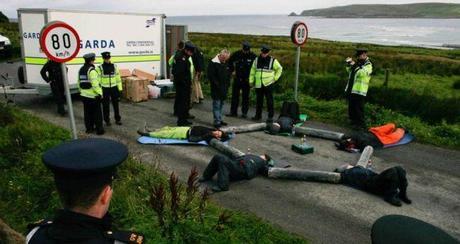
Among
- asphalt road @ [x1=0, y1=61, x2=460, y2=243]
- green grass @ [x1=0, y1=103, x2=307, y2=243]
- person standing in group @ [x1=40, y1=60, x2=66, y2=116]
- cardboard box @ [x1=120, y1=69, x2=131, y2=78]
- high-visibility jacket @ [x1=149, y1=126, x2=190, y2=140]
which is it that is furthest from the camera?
cardboard box @ [x1=120, y1=69, x2=131, y2=78]

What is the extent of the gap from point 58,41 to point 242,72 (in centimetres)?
703

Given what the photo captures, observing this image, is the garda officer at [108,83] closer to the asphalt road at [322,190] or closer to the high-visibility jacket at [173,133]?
the asphalt road at [322,190]

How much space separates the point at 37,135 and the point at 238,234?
5.84 metres

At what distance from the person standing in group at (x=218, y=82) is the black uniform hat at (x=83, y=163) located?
30.4 ft

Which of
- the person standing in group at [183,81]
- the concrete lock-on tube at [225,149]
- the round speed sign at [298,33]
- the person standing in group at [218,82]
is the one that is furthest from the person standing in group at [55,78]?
the round speed sign at [298,33]

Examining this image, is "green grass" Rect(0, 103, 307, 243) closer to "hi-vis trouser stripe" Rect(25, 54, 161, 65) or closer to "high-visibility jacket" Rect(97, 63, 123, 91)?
"high-visibility jacket" Rect(97, 63, 123, 91)

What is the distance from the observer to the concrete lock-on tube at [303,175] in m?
7.96

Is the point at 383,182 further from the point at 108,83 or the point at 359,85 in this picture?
the point at 108,83

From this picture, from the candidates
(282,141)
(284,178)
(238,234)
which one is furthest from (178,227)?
(282,141)

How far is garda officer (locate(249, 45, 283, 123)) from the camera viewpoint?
12625 mm

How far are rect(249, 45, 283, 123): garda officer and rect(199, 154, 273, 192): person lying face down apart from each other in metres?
4.58

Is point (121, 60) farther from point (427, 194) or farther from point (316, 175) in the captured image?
point (427, 194)

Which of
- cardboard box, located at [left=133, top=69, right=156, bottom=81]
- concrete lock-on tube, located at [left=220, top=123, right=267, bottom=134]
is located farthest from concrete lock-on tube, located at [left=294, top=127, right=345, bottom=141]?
cardboard box, located at [left=133, top=69, right=156, bottom=81]

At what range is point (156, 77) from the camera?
1670 centimetres
